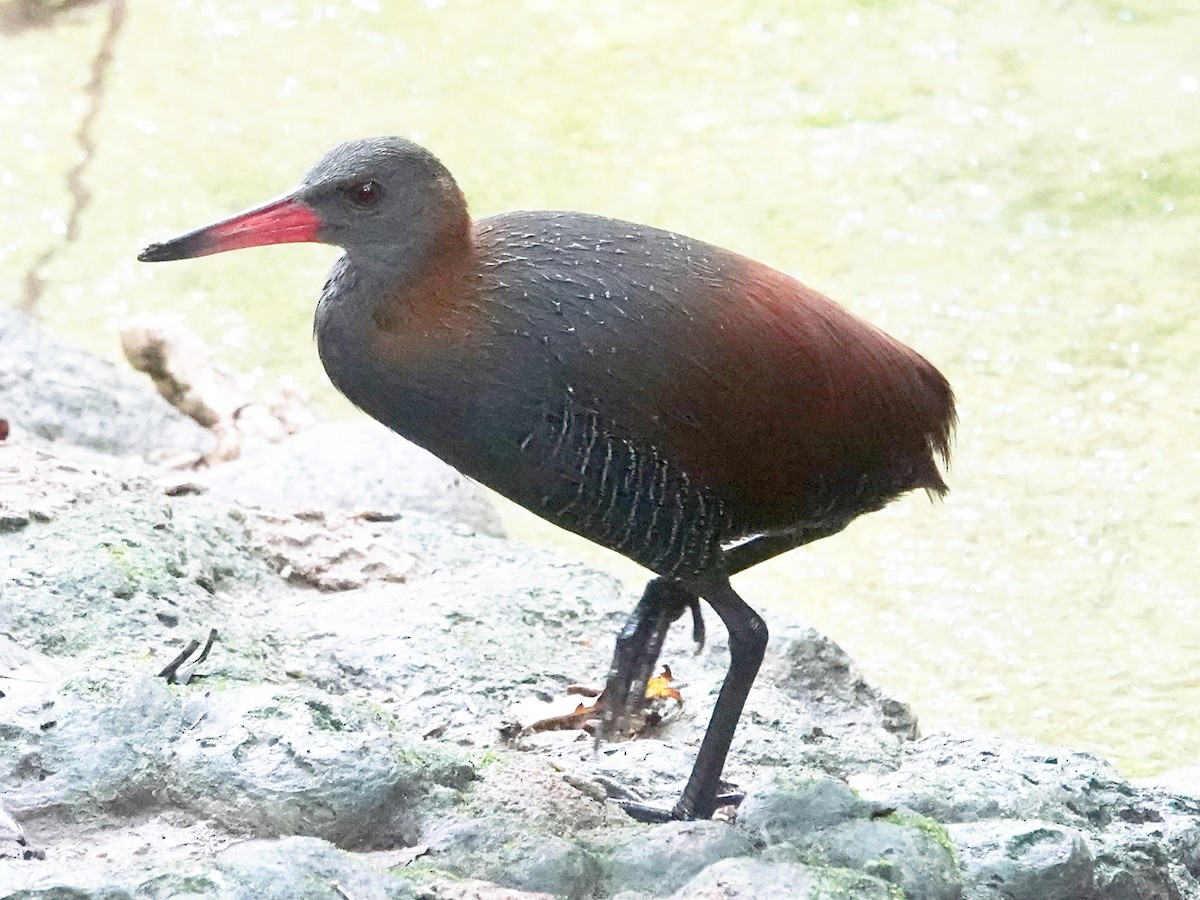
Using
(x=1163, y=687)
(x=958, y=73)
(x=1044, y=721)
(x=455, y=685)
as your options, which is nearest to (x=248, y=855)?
(x=455, y=685)

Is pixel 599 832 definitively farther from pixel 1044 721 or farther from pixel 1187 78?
pixel 1187 78

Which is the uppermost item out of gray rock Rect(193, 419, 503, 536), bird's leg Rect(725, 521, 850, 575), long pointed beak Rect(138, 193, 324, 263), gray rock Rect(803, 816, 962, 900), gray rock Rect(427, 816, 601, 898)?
long pointed beak Rect(138, 193, 324, 263)

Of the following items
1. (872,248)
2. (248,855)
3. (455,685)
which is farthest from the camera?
(872,248)

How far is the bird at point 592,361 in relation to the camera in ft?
9.02

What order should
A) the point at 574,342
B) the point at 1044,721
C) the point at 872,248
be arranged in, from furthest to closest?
1. the point at 872,248
2. the point at 1044,721
3. the point at 574,342

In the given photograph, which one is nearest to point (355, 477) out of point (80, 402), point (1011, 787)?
point (80, 402)

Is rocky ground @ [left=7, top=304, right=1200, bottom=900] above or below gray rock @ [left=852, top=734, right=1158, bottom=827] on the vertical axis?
Answer: below

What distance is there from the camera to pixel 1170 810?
320cm

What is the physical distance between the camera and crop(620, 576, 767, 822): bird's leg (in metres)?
3.02

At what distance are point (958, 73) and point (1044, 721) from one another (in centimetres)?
452

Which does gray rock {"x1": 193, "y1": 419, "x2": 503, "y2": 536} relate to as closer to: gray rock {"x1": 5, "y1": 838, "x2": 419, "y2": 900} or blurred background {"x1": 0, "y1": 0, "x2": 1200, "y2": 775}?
blurred background {"x1": 0, "y1": 0, "x2": 1200, "y2": 775}

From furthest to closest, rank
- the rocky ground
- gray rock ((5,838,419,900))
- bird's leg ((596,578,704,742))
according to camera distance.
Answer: bird's leg ((596,578,704,742)) < the rocky ground < gray rock ((5,838,419,900))

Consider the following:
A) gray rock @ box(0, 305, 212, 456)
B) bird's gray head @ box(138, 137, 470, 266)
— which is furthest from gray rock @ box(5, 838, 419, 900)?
gray rock @ box(0, 305, 212, 456)

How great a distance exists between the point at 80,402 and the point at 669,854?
338 centimetres
